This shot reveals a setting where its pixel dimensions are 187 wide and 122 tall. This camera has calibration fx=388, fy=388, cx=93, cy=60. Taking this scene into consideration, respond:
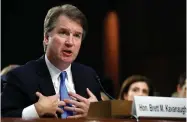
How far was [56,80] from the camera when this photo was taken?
1574 millimetres

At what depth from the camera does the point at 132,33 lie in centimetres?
466

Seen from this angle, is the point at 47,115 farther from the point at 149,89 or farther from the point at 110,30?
the point at 110,30

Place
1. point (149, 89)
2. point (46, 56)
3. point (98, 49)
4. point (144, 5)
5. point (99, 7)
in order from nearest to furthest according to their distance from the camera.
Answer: point (46, 56) < point (149, 89) < point (99, 7) < point (98, 49) < point (144, 5)

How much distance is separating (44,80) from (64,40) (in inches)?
6.9

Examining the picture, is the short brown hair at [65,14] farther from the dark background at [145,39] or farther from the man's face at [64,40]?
the dark background at [145,39]

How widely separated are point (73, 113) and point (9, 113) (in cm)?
24

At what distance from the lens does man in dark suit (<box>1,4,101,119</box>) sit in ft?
4.67

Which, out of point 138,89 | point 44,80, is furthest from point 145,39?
point 44,80

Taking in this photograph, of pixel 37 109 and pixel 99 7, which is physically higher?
pixel 99 7

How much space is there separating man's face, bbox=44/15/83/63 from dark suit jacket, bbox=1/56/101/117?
0.07 metres

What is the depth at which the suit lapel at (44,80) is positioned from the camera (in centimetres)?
150

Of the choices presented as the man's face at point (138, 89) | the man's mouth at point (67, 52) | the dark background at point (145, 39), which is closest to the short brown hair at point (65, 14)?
the man's mouth at point (67, 52)

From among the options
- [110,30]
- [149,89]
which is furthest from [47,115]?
[110,30]

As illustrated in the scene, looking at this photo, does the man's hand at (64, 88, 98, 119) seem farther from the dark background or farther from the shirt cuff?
the dark background
